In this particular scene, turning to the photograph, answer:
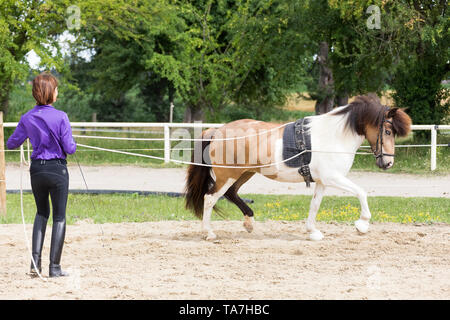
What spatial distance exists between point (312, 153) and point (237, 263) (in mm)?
1781

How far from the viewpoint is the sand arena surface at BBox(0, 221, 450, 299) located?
192 inches

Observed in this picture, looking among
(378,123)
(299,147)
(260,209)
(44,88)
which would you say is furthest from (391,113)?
(44,88)

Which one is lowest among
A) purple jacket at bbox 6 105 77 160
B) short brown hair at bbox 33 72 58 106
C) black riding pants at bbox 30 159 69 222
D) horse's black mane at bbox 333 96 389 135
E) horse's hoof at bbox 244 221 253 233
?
horse's hoof at bbox 244 221 253 233

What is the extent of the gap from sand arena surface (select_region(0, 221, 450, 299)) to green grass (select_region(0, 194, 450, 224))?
1.54ft

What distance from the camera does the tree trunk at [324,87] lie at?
62.5 ft

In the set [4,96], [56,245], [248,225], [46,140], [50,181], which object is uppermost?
[4,96]

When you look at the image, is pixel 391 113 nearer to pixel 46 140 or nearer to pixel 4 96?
pixel 46 140

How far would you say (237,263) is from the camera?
19.7ft

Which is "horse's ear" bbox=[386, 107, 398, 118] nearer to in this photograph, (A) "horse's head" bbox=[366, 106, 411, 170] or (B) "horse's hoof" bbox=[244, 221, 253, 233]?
(A) "horse's head" bbox=[366, 106, 411, 170]

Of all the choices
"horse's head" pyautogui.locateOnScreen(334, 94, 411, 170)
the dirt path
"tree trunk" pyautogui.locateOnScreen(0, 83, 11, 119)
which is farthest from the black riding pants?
"tree trunk" pyautogui.locateOnScreen(0, 83, 11, 119)

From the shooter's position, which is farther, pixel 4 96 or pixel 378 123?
pixel 4 96

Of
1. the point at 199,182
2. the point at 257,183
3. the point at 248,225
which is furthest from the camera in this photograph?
the point at 257,183

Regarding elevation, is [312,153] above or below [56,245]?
above
